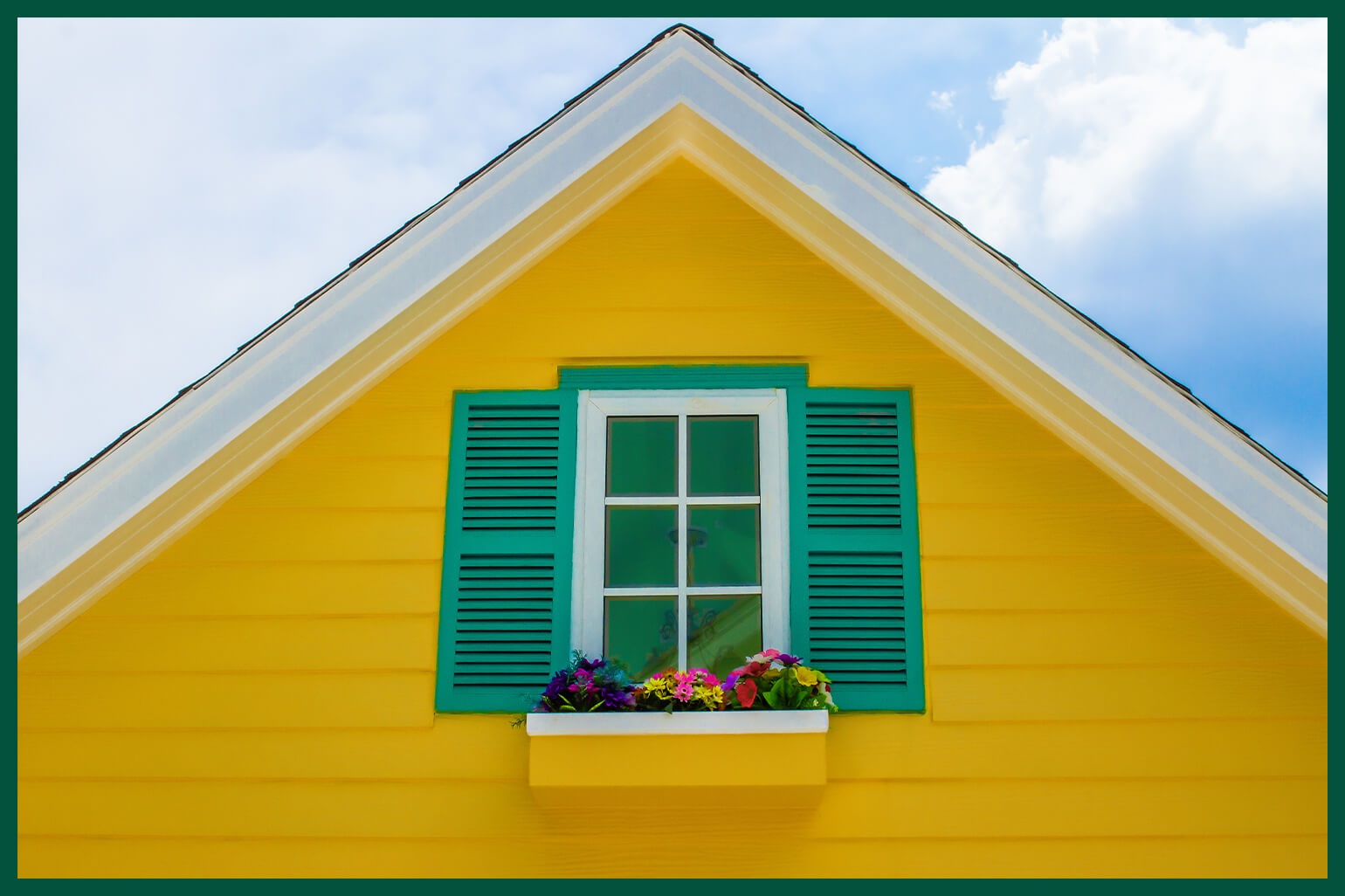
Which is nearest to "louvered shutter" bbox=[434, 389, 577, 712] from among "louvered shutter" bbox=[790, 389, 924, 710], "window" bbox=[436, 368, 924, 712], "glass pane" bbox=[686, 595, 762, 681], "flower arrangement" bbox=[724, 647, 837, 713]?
"window" bbox=[436, 368, 924, 712]

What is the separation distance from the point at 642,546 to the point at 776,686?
0.82 m

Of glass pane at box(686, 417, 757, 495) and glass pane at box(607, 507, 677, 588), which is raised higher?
glass pane at box(686, 417, 757, 495)

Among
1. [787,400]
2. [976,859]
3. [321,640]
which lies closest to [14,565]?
[321,640]

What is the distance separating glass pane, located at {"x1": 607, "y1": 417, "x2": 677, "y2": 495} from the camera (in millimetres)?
4254

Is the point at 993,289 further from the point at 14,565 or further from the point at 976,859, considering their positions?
the point at 14,565

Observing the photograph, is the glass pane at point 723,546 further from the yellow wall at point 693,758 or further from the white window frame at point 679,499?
the yellow wall at point 693,758

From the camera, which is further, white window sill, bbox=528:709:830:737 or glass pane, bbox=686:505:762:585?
glass pane, bbox=686:505:762:585

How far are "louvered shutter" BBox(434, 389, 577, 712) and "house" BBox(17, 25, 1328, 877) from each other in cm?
1

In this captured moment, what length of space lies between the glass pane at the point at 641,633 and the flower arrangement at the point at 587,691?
0.25 metres

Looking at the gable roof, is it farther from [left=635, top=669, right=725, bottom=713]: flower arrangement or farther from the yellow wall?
[left=635, top=669, right=725, bottom=713]: flower arrangement

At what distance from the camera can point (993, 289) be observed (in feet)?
12.8

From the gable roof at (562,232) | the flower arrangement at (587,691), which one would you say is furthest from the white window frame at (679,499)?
the gable roof at (562,232)

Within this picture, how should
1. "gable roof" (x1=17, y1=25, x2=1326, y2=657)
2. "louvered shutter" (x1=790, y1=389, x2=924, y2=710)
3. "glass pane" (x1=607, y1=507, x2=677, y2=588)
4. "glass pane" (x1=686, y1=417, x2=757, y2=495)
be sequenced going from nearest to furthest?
"gable roof" (x1=17, y1=25, x2=1326, y2=657), "louvered shutter" (x1=790, y1=389, x2=924, y2=710), "glass pane" (x1=607, y1=507, x2=677, y2=588), "glass pane" (x1=686, y1=417, x2=757, y2=495)

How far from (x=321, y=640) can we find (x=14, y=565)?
1.04 m
